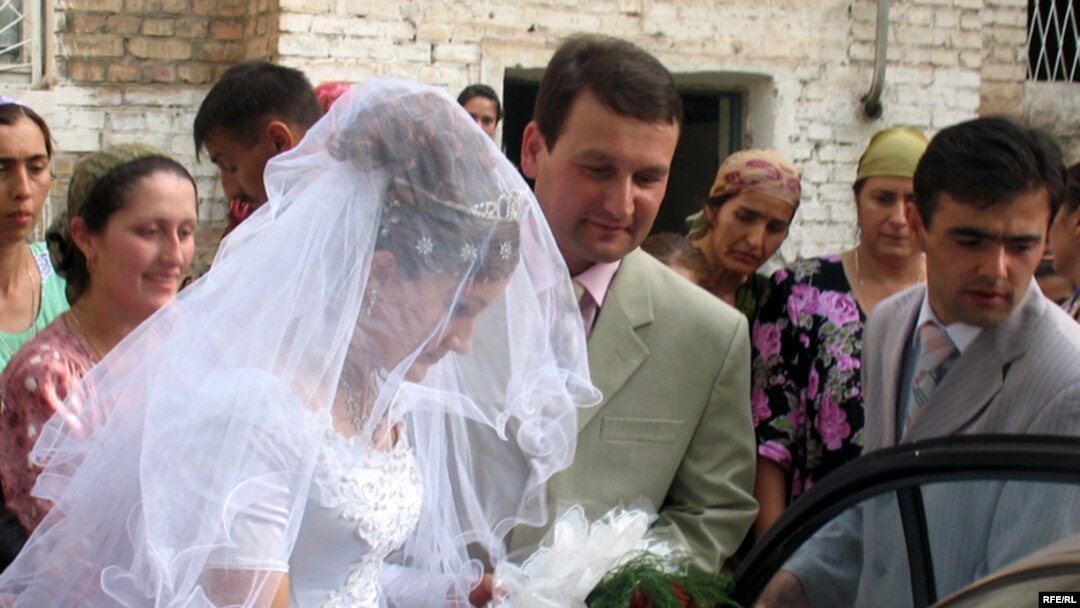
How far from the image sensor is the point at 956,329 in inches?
108

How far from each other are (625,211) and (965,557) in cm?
126

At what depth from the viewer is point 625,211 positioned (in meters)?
2.82

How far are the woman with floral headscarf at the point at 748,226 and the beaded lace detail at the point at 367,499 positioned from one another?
192 centimetres

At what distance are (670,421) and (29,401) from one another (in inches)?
57.3

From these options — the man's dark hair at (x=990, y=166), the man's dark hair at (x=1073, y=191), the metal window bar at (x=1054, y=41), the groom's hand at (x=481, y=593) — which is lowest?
the groom's hand at (x=481, y=593)

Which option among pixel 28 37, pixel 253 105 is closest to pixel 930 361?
pixel 253 105

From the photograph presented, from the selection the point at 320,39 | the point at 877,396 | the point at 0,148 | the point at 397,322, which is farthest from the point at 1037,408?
the point at 320,39

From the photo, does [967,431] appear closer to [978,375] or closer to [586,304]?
[978,375]

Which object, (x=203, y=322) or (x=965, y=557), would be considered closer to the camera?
(x=965, y=557)

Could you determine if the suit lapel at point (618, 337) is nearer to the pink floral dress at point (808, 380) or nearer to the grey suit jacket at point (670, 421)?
the grey suit jacket at point (670, 421)

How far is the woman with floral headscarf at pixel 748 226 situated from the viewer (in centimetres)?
399

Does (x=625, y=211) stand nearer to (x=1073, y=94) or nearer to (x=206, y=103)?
(x=206, y=103)

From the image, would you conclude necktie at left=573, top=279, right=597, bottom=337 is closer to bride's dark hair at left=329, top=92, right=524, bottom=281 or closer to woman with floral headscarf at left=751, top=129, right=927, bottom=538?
bride's dark hair at left=329, top=92, right=524, bottom=281

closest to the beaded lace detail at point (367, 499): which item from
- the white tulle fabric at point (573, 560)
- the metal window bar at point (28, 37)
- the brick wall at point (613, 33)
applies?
the white tulle fabric at point (573, 560)
